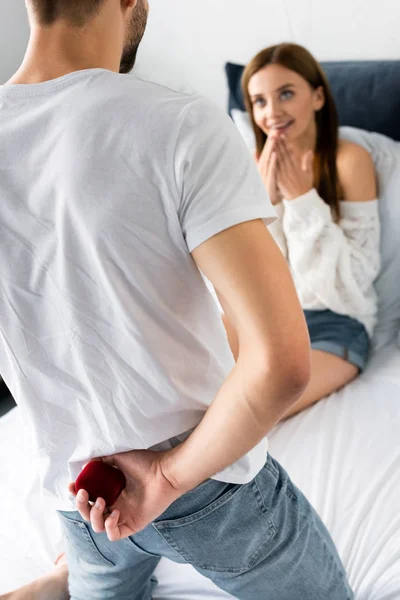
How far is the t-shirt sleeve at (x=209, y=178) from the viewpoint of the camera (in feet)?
1.76

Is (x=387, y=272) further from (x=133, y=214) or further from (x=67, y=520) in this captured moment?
(x=133, y=214)

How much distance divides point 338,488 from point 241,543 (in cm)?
53

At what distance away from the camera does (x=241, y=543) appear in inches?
29.4

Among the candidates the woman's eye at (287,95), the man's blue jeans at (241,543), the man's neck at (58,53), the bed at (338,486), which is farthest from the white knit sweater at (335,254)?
the man's neck at (58,53)

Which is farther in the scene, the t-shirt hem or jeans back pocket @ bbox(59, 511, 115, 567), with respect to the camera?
jeans back pocket @ bbox(59, 511, 115, 567)

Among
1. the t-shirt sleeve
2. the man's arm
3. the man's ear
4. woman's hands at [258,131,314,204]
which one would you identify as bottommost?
woman's hands at [258,131,314,204]

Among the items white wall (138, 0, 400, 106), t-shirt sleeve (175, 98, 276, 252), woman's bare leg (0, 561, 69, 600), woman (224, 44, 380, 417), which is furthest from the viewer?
white wall (138, 0, 400, 106)

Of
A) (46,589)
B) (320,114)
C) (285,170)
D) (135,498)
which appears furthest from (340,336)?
(135,498)

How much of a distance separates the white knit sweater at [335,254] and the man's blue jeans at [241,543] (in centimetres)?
91

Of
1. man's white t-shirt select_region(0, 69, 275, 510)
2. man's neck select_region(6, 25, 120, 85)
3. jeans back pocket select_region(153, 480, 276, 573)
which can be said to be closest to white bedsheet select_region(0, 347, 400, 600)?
jeans back pocket select_region(153, 480, 276, 573)

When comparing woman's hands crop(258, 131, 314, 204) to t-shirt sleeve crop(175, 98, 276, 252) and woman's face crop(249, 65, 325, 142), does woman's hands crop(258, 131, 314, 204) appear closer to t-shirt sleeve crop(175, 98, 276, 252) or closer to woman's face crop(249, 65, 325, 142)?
woman's face crop(249, 65, 325, 142)

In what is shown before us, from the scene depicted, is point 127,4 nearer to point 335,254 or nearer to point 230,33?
point 335,254

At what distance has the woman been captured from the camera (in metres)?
1.66

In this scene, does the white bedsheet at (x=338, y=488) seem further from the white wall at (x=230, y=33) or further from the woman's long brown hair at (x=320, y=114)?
the white wall at (x=230, y=33)
